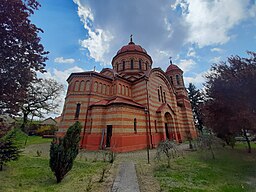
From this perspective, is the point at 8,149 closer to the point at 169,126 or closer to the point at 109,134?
the point at 109,134

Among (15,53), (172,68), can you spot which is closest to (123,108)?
(15,53)

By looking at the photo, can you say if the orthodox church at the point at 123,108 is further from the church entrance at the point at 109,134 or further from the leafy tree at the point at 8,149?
the leafy tree at the point at 8,149

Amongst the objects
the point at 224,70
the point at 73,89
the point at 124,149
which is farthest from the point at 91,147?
the point at 224,70

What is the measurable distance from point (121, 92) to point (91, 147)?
787 cm

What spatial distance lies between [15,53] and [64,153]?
4.62 m

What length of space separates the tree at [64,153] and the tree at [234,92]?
960cm

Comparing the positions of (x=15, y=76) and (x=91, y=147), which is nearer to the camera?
(x=15, y=76)

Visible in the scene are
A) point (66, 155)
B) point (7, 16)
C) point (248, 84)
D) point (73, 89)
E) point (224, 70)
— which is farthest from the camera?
point (73, 89)

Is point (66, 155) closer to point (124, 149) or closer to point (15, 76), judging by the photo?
point (15, 76)

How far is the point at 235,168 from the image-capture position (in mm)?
7734

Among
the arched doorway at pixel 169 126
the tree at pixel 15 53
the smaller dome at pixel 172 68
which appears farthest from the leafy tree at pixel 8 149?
the smaller dome at pixel 172 68

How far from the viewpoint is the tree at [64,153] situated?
5375 millimetres

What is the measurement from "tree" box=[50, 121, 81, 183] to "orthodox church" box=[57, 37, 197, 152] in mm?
6364

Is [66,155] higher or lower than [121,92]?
lower
